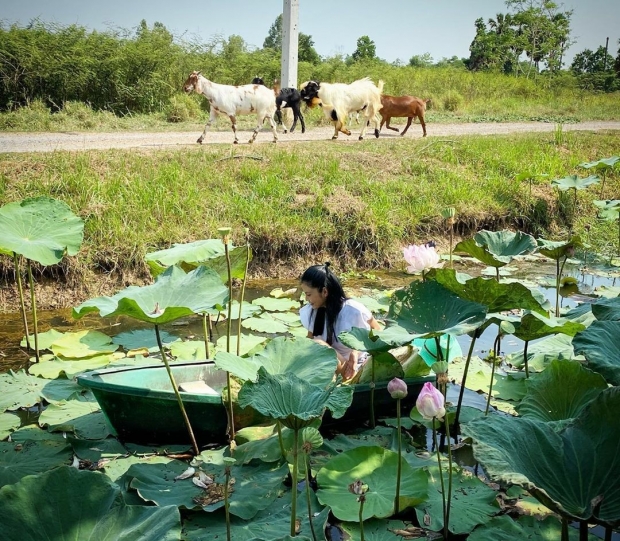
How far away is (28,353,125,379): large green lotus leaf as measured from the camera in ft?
14.9

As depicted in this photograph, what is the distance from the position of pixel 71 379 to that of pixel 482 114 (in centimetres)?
1443

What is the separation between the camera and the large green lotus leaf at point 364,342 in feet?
10.4

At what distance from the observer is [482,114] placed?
1678 centimetres

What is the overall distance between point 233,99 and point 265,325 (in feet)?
18.5

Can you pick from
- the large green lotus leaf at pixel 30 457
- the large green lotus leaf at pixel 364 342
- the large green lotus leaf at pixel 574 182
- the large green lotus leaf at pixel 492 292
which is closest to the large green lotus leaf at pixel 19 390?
the large green lotus leaf at pixel 30 457

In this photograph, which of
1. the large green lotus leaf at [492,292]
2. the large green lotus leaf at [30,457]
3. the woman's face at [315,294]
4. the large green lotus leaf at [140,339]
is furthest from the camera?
the large green lotus leaf at [140,339]

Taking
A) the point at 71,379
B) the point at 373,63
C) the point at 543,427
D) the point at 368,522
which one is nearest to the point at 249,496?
the point at 368,522

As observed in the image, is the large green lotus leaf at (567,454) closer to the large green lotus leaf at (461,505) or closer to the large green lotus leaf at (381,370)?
the large green lotus leaf at (461,505)

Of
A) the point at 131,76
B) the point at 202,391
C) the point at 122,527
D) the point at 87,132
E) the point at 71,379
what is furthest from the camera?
the point at 131,76

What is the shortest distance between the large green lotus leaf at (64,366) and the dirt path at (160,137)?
418cm

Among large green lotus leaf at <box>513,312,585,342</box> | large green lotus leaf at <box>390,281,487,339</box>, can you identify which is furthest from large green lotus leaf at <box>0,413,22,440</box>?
large green lotus leaf at <box>513,312,585,342</box>

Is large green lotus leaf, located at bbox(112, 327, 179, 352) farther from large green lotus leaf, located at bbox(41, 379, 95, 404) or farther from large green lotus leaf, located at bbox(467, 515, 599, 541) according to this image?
large green lotus leaf, located at bbox(467, 515, 599, 541)

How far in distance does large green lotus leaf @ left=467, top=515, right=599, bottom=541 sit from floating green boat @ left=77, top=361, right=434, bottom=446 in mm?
1116

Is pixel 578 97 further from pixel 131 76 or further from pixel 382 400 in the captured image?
pixel 382 400
